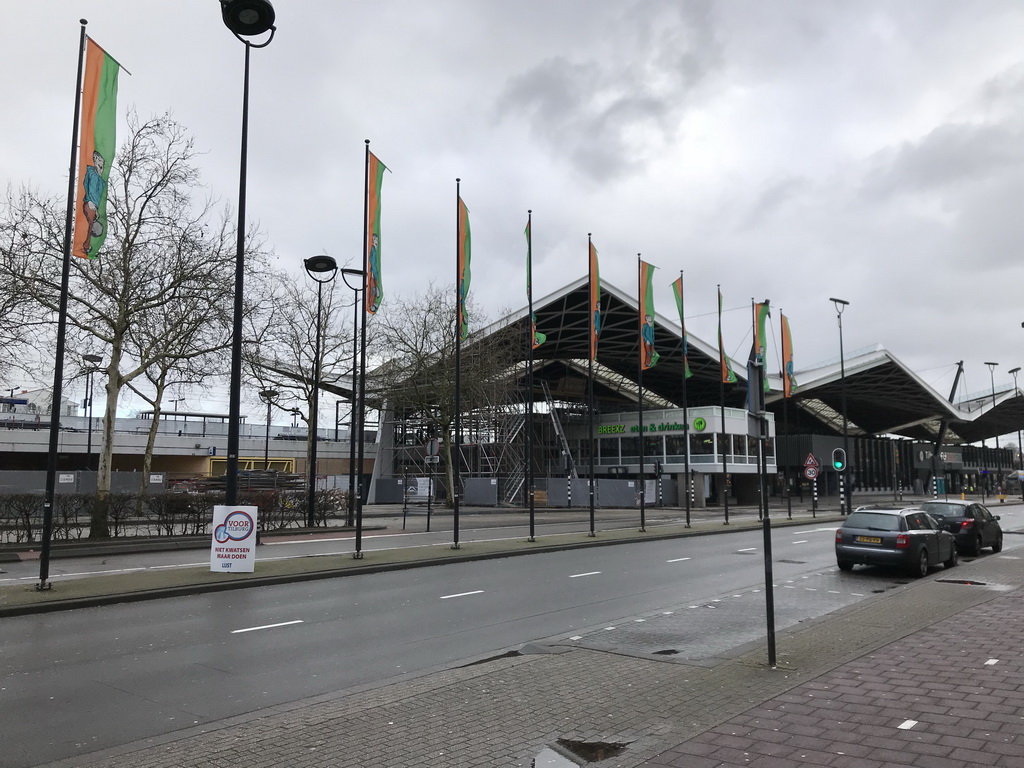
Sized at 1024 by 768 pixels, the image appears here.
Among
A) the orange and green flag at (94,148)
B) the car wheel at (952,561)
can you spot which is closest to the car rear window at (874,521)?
the car wheel at (952,561)

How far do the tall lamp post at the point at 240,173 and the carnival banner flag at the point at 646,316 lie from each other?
16.5 m

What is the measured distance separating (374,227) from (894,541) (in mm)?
13991

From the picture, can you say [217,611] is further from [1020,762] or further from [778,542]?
[778,542]

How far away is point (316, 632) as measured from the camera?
10117 mm

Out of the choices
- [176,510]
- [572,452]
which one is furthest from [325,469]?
[176,510]

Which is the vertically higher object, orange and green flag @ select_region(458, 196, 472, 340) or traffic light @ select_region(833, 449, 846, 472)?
orange and green flag @ select_region(458, 196, 472, 340)

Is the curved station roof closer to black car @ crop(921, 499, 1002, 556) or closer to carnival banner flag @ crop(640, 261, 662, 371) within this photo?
carnival banner flag @ crop(640, 261, 662, 371)

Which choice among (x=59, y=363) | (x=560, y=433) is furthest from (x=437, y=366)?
(x=59, y=363)

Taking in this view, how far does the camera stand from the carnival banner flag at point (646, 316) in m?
28.8

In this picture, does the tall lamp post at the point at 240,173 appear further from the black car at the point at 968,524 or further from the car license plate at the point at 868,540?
the black car at the point at 968,524

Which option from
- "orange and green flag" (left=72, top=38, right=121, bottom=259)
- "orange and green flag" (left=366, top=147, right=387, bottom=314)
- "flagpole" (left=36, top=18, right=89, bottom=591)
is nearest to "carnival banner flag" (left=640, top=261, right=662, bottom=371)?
"orange and green flag" (left=366, top=147, right=387, bottom=314)

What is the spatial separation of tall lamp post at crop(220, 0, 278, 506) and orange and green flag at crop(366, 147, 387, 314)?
155 inches

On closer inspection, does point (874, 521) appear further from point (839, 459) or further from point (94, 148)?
point (839, 459)

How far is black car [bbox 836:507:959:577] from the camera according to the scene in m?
15.8
